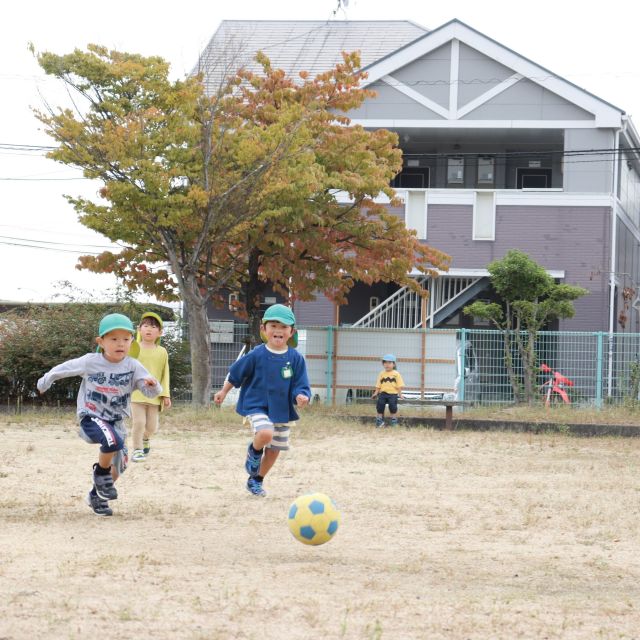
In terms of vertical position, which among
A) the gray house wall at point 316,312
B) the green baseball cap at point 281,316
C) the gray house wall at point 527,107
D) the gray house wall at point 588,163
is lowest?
the green baseball cap at point 281,316

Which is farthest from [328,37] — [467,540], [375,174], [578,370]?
[467,540]

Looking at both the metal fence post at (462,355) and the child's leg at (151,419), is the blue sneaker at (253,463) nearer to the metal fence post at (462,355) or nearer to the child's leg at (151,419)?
the child's leg at (151,419)

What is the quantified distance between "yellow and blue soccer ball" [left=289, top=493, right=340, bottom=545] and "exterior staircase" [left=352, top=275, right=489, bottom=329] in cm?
2029

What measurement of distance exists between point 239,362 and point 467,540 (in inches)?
103

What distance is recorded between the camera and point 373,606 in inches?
208

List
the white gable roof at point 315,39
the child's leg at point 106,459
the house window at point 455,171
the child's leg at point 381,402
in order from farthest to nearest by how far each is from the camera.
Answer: the white gable roof at point 315,39 → the house window at point 455,171 → the child's leg at point 381,402 → the child's leg at point 106,459

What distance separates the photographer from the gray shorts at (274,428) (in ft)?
29.3

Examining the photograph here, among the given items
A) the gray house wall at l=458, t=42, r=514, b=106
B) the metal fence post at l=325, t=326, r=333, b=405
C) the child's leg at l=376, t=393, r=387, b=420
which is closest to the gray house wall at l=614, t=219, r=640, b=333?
the gray house wall at l=458, t=42, r=514, b=106

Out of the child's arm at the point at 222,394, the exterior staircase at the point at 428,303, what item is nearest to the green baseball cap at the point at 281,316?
the child's arm at the point at 222,394

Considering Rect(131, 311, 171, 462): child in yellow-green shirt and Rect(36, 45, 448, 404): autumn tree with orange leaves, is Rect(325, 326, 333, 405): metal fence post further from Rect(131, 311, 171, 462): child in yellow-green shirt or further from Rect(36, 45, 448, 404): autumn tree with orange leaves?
Rect(131, 311, 171, 462): child in yellow-green shirt

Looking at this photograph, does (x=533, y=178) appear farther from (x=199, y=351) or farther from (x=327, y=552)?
(x=327, y=552)

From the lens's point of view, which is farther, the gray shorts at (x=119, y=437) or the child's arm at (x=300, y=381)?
the child's arm at (x=300, y=381)

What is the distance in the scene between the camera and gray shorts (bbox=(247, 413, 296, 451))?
893 centimetres

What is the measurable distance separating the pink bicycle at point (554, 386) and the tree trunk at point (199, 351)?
21.1ft
